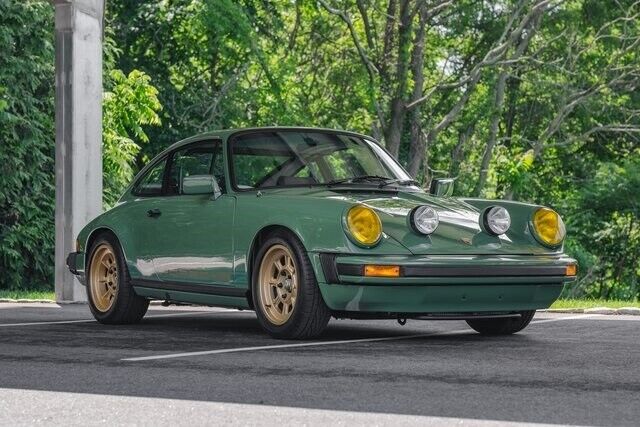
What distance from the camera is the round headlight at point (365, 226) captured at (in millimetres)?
8742

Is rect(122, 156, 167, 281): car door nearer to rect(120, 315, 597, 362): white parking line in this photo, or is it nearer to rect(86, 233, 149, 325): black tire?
rect(86, 233, 149, 325): black tire

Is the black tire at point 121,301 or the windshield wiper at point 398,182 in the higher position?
the windshield wiper at point 398,182

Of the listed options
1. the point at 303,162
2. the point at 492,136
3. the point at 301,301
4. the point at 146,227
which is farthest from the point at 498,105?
the point at 301,301

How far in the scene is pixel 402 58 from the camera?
3030 centimetres

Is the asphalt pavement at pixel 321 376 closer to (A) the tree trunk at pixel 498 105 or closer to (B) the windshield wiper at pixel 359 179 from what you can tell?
(B) the windshield wiper at pixel 359 179

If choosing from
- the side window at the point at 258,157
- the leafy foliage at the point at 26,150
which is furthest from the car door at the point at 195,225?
the leafy foliage at the point at 26,150

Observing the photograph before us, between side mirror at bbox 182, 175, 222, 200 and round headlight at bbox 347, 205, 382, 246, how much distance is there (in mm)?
1471

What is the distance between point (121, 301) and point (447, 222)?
10.2 feet

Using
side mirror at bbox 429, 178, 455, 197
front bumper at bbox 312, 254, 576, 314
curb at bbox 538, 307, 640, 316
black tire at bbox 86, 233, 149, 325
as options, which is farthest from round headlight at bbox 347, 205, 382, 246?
curb at bbox 538, 307, 640, 316

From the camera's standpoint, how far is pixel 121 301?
10.9 m

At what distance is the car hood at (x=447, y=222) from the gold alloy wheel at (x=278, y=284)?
452 mm

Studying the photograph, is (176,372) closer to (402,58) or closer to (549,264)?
(549,264)

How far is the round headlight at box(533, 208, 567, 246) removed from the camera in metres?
9.48

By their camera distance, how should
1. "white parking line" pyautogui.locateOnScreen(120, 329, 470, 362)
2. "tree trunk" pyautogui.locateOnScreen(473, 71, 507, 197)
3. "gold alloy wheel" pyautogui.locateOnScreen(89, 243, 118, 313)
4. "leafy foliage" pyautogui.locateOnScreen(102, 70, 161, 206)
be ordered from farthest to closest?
"tree trunk" pyautogui.locateOnScreen(473, 71, 507, 197) → "leafy foliage" pyautogui.locateOnScreen(102, 70, 161, 206) → "gold alloy wheel" pyautogui.locateOnScreen(89, 243, 118, 313) → "white parking line" pyautogui.locateOnScreen(120, 329, 470, 362)
